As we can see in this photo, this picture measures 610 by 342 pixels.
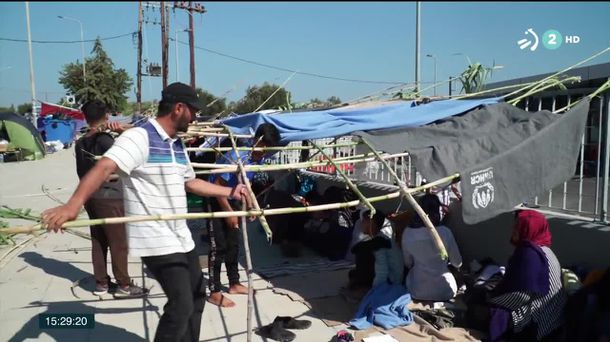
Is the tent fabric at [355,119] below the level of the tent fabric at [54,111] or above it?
below

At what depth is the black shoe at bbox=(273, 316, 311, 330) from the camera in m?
3.83

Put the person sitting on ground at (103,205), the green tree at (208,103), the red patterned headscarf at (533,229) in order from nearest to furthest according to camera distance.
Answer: the green tree at (208,103) < the red patterned headscarf at (533,229) < the person sitting on ground at (103,205)

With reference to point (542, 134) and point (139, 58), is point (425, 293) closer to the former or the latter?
point (542, 134)

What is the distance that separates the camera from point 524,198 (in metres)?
3.39

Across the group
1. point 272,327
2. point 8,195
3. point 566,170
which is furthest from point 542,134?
point 8,195

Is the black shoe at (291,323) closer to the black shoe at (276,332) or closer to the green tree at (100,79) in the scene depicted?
the black shoe at (276,332)

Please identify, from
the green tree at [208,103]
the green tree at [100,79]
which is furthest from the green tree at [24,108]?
the green tree at [208,103]

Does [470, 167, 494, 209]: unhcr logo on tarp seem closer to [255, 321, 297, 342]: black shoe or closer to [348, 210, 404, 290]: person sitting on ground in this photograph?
[348, 210, 404, 290]: person sitting on ground

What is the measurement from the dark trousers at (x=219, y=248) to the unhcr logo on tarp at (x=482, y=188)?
7.34 feet

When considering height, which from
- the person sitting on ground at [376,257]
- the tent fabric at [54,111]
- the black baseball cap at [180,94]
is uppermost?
the tent fabric at [54,111]

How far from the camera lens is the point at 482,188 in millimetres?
3135

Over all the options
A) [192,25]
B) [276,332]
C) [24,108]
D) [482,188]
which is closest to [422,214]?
[482,188]

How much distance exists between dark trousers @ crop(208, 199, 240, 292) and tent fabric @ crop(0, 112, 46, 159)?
17.8 m
